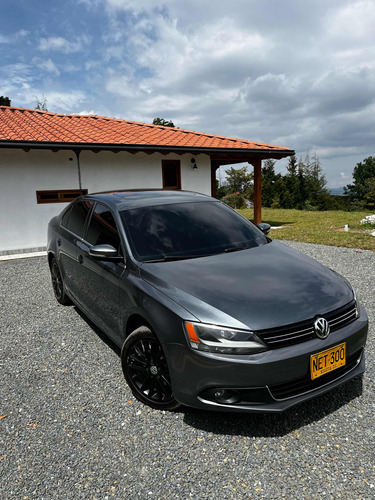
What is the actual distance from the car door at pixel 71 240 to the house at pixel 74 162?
5728 mm

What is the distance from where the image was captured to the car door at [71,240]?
4.18 metres

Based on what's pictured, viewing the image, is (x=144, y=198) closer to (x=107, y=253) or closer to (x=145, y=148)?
(x=107, y=253)

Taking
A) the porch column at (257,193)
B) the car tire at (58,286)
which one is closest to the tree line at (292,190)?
the porch column at (257,193)

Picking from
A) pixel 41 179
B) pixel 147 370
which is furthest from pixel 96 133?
pixel 147 370

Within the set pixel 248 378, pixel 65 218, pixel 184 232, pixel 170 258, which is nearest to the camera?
pixel 248 378

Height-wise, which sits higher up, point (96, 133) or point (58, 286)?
point (96, 133)

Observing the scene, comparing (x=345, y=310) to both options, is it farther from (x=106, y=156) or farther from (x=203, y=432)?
(x=106, y=156)

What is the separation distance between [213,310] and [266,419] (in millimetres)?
978

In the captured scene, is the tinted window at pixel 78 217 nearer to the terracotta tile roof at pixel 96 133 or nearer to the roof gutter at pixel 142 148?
the roof gutter at pixel 142 148

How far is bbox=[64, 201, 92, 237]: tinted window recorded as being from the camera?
13.7 ft

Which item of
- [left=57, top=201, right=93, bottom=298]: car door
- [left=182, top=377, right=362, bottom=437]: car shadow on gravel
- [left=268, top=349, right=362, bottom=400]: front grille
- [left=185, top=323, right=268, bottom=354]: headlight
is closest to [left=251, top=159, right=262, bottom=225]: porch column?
[left=57, top=201, right=93, bottom=298]: car door

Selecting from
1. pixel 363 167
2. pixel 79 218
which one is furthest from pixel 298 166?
pixel 79 218

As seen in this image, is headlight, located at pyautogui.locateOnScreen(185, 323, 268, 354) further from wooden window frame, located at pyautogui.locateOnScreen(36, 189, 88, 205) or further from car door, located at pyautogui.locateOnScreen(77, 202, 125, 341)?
wooden window frame, located at pyautogui.locateOnScreen(36, 189, 88, 205)

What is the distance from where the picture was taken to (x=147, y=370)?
274cm
